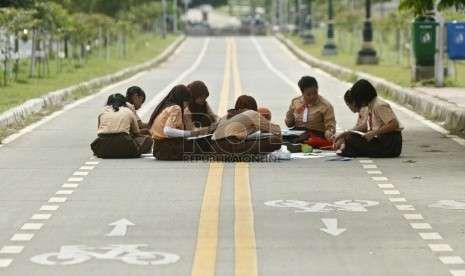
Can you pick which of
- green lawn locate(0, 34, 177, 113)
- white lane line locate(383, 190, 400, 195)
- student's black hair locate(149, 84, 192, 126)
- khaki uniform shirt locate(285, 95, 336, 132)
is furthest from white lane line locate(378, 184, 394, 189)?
green lawn locate(0, 34, 177, 113)

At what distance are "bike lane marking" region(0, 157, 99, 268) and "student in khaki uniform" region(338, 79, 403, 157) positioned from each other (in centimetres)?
347

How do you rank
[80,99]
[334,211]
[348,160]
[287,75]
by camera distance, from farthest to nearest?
1. [287,75]
2. [80,99]
3. [348,160]
4. [334,211]

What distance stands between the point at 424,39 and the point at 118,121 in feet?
58.7

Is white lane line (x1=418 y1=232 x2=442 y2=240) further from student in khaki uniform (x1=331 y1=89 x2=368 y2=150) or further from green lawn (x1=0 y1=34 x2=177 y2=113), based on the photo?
green lawn (x1=0 y1=34 x2=177 y2=113)

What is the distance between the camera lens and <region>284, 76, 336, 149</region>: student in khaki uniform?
19578mm

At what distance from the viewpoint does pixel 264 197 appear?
14414mm

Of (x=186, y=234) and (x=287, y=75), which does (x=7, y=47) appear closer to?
(x=287, y=75)

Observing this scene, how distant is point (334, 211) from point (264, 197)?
1232 millimetres

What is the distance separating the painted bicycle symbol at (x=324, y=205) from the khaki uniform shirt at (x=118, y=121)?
4.76 metres

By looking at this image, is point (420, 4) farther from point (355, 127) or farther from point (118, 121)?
point (118, 121)

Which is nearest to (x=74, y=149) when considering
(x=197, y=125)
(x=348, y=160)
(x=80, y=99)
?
(x=197, y=125)

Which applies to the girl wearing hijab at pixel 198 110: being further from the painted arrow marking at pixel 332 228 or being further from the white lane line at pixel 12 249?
the white lane line at pixel 12 249

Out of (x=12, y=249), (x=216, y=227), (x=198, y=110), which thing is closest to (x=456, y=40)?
(x=198, y=110)

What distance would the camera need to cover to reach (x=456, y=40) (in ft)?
113
